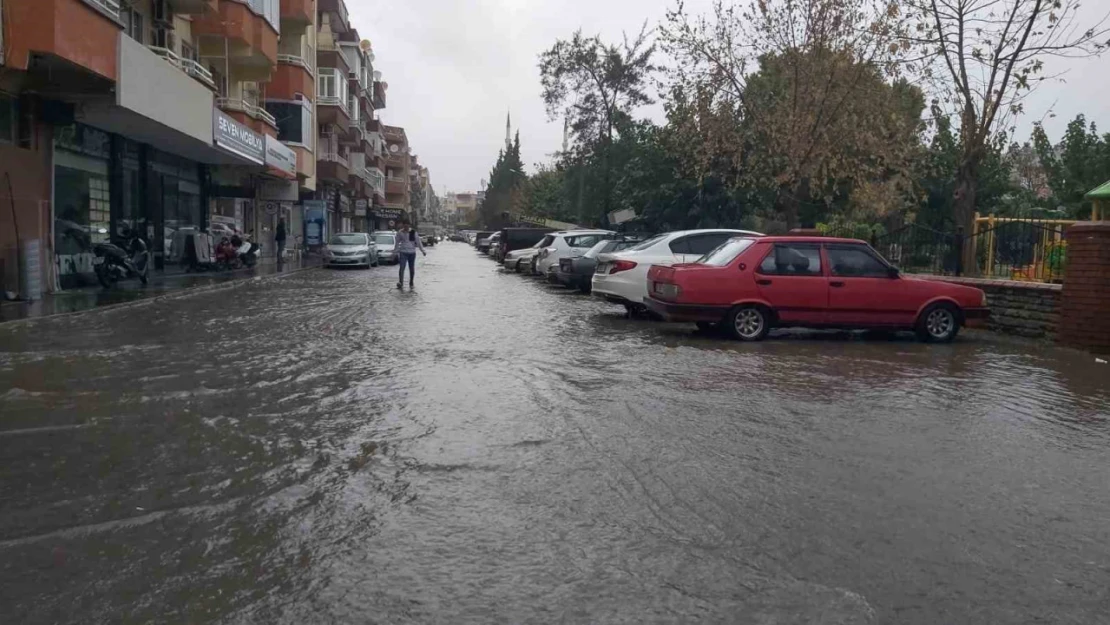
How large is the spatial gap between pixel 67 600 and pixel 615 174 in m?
49.6

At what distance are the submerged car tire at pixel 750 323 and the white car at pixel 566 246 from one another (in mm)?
13318

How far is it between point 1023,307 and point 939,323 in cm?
210

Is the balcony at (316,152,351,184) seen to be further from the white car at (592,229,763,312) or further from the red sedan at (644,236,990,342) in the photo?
the red sedan at (644,236,990,342)

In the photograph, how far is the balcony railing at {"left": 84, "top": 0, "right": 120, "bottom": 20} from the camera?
1636cm

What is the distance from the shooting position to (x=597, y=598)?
3986mm

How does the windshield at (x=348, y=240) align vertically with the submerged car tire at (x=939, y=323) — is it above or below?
above

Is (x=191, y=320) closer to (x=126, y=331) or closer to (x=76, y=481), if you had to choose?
(x=126, y=331)

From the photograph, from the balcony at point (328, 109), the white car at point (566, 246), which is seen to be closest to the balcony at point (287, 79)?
the balcony at point (328, 109)

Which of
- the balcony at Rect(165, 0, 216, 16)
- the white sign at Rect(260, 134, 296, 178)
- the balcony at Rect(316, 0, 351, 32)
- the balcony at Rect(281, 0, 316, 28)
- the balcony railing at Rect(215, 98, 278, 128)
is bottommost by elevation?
the white sign at Rect(260, 134, 296, 178)

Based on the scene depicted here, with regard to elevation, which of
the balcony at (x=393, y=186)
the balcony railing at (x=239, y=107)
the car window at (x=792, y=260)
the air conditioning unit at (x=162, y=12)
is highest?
the air conditioning unit at (x=162, y=12)

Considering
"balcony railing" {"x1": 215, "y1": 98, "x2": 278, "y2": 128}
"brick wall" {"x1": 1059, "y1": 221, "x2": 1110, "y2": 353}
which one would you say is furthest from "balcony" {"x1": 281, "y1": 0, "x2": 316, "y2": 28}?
"brick wall" {"x1": 1059, "y1": 221, "x2": 1110, "y2": 353}

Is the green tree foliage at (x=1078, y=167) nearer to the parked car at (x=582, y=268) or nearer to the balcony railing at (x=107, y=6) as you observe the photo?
the parked car at (x=582, y=268)

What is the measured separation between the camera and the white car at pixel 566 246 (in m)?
Result: 27.0

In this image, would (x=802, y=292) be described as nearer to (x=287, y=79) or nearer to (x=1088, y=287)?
(x=1088, y=287)
